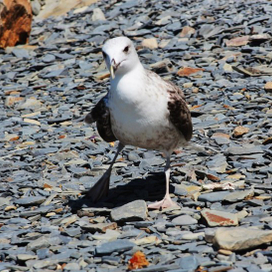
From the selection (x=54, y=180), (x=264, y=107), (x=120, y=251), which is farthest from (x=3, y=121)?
(x=120, y=251)

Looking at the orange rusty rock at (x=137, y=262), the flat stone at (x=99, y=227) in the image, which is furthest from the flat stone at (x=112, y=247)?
the flat stone at (x=99, y=227)

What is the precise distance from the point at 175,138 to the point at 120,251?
173 centimetres

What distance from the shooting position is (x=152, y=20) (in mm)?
13703

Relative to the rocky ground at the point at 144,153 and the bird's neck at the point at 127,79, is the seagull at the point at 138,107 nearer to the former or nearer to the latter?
the bird's neck at the point at 127,79

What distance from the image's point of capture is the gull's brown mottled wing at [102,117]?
21.9 ft

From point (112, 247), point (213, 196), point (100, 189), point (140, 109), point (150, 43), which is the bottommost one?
point (150, 43)

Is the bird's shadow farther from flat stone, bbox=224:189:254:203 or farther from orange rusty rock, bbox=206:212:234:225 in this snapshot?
orange rusty rock, bbox=206:212:234:225

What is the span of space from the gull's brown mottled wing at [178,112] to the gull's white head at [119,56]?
493 millimetres

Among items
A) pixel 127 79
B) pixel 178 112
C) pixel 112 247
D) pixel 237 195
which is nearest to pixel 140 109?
pixel 127 79

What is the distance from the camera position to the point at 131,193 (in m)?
7.07

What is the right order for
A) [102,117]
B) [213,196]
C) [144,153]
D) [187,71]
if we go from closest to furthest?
[213,196], [102,117], [144,153], [187,71]

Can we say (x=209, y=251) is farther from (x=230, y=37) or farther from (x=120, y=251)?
(x=230, y=37)

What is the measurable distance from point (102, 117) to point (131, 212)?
1.08 m

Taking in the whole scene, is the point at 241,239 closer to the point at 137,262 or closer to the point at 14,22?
the point at 137,262
